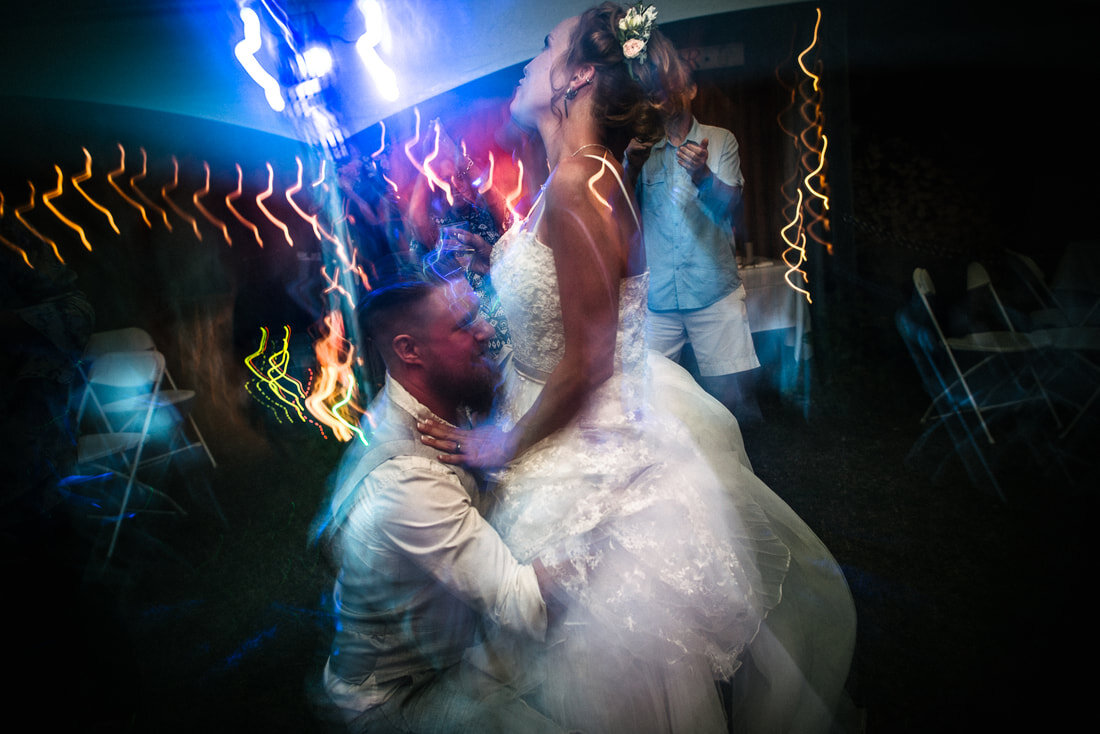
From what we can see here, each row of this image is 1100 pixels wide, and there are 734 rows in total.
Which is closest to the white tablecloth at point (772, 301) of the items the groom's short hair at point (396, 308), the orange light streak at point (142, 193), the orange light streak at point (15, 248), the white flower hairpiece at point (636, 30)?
the white flower hairpiece at point (636, 30)

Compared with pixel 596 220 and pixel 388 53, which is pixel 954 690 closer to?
pixel 596 220

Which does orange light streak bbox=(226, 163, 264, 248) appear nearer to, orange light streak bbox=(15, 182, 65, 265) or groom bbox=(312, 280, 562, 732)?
orange light streak bbox=(15, 182, 65, 265)

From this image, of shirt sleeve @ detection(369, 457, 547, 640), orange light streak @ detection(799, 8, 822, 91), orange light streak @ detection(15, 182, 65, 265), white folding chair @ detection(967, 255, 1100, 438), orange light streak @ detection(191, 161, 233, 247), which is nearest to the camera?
shirt sleeve @ detection(369, 457, 547, 640)

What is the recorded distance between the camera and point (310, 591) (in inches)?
72.9

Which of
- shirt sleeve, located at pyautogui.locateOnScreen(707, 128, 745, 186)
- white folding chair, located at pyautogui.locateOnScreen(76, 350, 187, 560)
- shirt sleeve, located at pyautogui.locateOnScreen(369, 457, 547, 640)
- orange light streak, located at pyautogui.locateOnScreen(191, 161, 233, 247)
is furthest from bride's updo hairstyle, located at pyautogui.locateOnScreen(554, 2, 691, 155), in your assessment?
white folding chair, located at pyautogui.locateOnScreen(76, 350, 187, 560)

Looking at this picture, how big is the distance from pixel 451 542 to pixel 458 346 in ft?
1.34

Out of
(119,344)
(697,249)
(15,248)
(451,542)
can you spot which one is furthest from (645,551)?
(15,248)

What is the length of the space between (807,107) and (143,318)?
191 cm

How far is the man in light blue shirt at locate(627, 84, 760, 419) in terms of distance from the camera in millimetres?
1419

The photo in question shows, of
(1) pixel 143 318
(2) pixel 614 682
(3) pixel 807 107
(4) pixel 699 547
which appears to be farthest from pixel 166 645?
(3) pixel 807 107

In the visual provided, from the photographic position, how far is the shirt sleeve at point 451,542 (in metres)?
0.96

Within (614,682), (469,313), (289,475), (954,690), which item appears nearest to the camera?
(614,682)

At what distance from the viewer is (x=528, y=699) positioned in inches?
42.6

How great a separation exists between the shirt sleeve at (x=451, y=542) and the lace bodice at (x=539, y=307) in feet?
1.23
